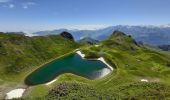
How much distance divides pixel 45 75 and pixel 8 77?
19.2 metres

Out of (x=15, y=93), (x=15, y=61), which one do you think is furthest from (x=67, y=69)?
(x=15, y=93)

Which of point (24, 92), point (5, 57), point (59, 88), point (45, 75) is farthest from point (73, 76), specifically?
point (59, 88)

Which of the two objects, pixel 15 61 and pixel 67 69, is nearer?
pixel 67 69

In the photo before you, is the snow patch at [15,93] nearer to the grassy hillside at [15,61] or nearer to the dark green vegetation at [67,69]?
the grassy hillside at [15,61]

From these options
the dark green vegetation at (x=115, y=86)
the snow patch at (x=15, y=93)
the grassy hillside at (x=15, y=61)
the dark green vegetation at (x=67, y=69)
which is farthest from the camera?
the grassy hillside at (x=15, y=61)

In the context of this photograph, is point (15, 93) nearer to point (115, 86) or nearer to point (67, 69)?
point (115, 86)

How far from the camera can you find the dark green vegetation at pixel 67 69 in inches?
5627

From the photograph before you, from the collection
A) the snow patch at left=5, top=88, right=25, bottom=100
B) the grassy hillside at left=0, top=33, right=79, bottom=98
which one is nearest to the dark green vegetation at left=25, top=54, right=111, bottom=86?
the grassy hillside at left=0, top=33, right=79, bottom=98

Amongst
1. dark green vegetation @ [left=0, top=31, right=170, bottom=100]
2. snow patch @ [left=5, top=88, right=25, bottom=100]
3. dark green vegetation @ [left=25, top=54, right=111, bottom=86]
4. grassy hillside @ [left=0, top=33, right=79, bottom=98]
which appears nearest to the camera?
dark green vegetation @ [left=0, top=31, right=170, bottom=100]

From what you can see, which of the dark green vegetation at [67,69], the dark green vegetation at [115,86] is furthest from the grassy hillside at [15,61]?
the dark green vegetation at [115,86]

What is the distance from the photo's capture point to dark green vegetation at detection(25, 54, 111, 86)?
143m

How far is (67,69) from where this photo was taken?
6216 inches

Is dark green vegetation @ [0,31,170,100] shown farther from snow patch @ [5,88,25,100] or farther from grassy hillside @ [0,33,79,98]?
grassy hillside @ [0,33,79,98]

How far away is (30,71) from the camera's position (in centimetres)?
16125
